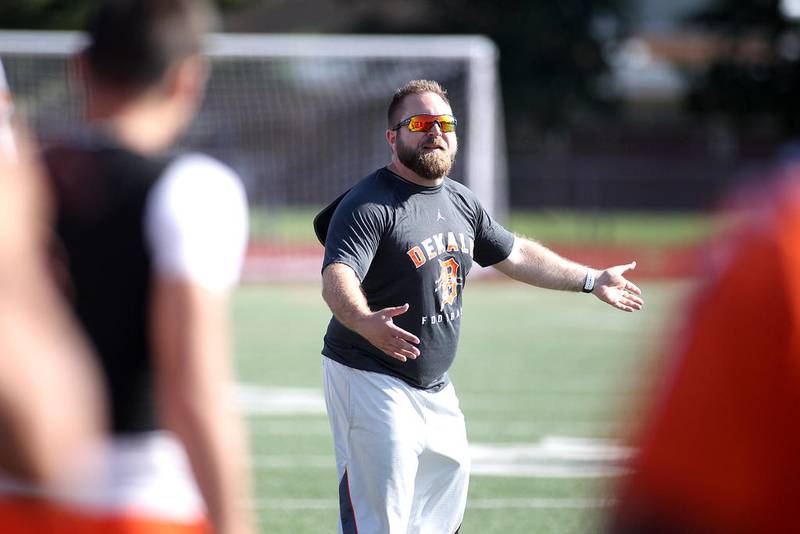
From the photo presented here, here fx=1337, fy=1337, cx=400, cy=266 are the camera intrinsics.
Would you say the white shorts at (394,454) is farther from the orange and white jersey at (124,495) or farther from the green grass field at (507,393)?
the orange and white jersey at (124,495)

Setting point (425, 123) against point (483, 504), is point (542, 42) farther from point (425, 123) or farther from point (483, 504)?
point (425, 123)

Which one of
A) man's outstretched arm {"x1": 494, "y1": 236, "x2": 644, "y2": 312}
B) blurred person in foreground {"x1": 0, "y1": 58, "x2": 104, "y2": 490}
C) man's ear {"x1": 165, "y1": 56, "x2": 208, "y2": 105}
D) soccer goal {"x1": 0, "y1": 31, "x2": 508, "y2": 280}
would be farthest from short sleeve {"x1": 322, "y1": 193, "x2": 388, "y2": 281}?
soccer goal {"x1": 0, "y1": 31, "x2": 508, "y2": 280}

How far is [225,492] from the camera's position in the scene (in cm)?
232

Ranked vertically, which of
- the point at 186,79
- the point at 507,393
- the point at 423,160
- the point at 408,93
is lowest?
the point at 507,393

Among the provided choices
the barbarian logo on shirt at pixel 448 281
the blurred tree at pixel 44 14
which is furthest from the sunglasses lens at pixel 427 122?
the blurred tree at pixel 44 14

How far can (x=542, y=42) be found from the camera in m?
45.5

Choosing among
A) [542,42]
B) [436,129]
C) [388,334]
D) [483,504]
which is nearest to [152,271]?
[388,334]

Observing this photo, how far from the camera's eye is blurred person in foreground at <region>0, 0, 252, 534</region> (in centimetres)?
230

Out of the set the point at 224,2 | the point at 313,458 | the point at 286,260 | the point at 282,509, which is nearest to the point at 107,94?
the point at 282,509

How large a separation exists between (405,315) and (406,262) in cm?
21

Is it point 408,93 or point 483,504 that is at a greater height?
point 408,93

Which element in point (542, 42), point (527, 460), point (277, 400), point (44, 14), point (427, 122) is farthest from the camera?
point (542, 42)

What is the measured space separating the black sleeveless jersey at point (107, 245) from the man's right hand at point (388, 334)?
218 cm

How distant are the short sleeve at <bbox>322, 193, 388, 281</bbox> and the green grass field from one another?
1.08 metres
